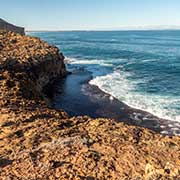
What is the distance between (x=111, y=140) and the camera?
13320mm

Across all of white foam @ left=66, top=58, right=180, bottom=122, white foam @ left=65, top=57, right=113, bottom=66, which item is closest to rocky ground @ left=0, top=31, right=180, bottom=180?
white foam @ left=66, top=58, right=180, bottom=122

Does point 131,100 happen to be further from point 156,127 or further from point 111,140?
point 111,140

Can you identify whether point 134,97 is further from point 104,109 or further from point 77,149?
point 77,149

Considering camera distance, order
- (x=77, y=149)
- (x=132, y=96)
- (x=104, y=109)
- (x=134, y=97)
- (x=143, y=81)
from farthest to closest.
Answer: (x=143, y=81) < (x=132, y=96) < (x=134, y=97) < (x=104, y=109) < (x=77, y=149)

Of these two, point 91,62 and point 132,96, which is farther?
point 91,62

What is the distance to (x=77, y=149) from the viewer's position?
12664 mm

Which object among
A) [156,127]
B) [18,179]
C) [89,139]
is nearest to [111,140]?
[89,139]

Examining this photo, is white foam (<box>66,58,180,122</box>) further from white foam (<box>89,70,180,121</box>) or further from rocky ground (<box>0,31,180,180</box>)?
rocky ground (<box>0,31,180,180</box>)

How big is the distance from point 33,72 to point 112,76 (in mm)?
16387

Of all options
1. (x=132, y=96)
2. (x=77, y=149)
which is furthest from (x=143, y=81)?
(x=77, y=149)

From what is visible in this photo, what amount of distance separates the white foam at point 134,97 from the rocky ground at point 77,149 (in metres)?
16.7

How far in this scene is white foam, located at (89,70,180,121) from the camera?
103 ft

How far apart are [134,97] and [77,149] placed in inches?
988

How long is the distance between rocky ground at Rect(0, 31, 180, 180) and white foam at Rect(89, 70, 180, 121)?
16.7 meters
